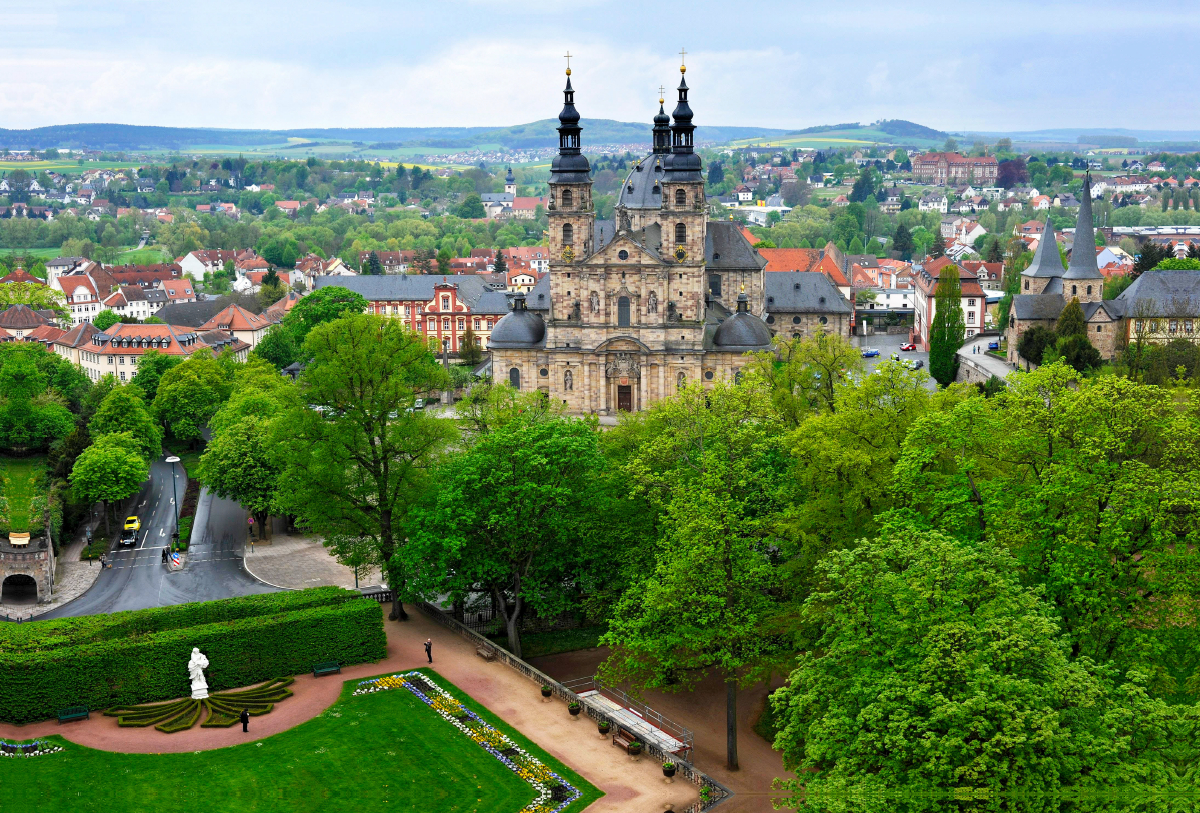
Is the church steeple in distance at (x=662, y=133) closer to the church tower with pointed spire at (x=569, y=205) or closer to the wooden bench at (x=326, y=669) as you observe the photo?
the church tower with pointed spire at (x=569, y=205)

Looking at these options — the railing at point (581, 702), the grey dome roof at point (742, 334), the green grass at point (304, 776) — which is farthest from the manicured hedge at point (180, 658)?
the grey dome roof at point (742, 334)

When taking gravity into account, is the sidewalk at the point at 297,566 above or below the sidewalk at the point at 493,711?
below

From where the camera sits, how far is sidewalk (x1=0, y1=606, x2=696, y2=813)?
1528 inches

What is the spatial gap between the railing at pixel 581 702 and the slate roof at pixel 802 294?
6431 centimetres

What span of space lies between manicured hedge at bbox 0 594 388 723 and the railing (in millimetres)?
4280

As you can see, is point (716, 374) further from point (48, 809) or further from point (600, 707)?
point (48, 809)

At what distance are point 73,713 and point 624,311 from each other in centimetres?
5819

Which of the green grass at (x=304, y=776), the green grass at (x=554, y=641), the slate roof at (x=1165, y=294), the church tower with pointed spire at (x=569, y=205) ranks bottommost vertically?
the green grass at (x=554, y=641)

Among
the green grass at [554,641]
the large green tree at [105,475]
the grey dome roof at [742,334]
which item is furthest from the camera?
the grey dome roof at [742,334]

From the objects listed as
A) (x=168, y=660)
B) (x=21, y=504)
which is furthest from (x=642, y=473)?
(x=21, y=504)

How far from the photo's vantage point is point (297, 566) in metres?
65.9

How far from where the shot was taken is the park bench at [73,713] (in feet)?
143

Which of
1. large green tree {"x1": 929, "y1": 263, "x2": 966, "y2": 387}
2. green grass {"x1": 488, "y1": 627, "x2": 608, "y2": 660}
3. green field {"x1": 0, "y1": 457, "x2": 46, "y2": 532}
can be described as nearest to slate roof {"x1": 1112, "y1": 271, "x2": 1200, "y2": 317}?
large green tree {"x1": 929, "y1": 263, "x2": 966, "y2": 387}

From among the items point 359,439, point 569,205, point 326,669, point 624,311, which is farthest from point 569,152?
point 326,669
